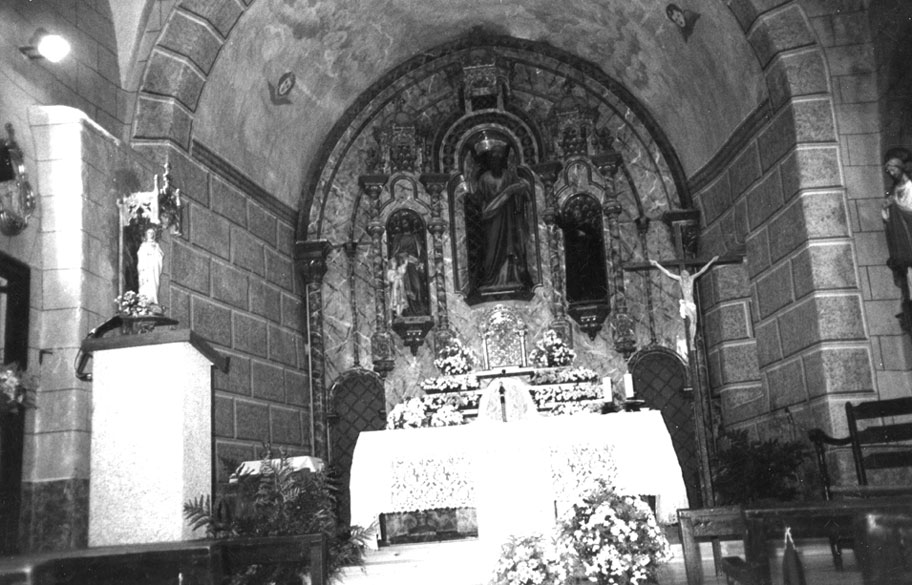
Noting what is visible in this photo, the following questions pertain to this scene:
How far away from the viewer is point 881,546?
3.13m

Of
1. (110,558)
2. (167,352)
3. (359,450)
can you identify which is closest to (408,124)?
(359,450)

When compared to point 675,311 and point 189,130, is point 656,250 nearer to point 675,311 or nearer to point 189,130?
point 675,311

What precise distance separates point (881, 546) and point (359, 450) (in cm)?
667

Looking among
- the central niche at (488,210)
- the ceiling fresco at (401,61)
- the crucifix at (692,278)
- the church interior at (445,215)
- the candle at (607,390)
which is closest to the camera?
the church interior at (445,215)

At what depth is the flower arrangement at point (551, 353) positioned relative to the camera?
11.8 metres

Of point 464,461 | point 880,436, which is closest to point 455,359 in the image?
point 464,461

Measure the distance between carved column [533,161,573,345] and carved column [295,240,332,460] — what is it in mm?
2905

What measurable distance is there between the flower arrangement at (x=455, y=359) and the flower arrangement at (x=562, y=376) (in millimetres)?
808

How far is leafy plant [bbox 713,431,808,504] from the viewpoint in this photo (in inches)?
364

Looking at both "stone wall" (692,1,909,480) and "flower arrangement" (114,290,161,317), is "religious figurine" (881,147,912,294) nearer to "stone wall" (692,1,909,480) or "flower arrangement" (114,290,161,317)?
"stone wall" (692,1,909,480)

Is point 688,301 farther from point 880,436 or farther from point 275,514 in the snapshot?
point 275,514

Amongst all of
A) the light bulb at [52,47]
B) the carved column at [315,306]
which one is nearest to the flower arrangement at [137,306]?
the light bulb at [52,47]

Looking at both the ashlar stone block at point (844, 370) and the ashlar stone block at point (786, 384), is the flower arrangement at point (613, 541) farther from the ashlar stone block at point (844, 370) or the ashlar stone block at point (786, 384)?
the ashlar stone block at point (786, 384)

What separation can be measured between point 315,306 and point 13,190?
5.72m
